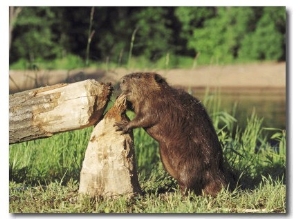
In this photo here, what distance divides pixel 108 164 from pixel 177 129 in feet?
1.62

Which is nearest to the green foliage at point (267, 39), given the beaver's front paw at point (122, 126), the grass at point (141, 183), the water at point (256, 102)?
the water at point (256, 102)

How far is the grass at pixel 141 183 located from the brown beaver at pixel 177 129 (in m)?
0.13

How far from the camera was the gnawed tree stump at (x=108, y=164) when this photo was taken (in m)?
4.59

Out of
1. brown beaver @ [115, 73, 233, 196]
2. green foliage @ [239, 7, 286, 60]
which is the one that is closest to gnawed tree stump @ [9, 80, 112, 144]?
brown beaver @ [115, 73, 233, 196]

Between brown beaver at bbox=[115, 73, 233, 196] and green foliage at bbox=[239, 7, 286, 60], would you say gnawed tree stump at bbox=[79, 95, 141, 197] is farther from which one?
green foliage at bbox=[239, 7, 286, 60]

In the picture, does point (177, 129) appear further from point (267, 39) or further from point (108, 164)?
point (267, 39)

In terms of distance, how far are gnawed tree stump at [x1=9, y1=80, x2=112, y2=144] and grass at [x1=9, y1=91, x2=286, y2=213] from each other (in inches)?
18.8

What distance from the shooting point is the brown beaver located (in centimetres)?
463

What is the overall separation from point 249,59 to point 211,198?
414 inches

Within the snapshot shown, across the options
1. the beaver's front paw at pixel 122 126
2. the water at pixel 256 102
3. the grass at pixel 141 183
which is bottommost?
the grass at pixel 141 183

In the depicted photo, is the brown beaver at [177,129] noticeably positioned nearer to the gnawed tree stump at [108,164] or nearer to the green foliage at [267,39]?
the gnawed tree stump at [108,164]

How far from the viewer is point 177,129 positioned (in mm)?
Result: 4648

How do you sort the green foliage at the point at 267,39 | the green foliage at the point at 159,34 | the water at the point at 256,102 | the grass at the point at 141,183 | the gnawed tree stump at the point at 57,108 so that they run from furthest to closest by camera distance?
the green foliage at the point at 159,34 → the green foliage at the point at 267,39 → the water at the point at 256,102 → the grass at the point at 141,183 → the gnawed tree stump at the point at 57,108

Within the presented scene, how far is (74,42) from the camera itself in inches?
595
